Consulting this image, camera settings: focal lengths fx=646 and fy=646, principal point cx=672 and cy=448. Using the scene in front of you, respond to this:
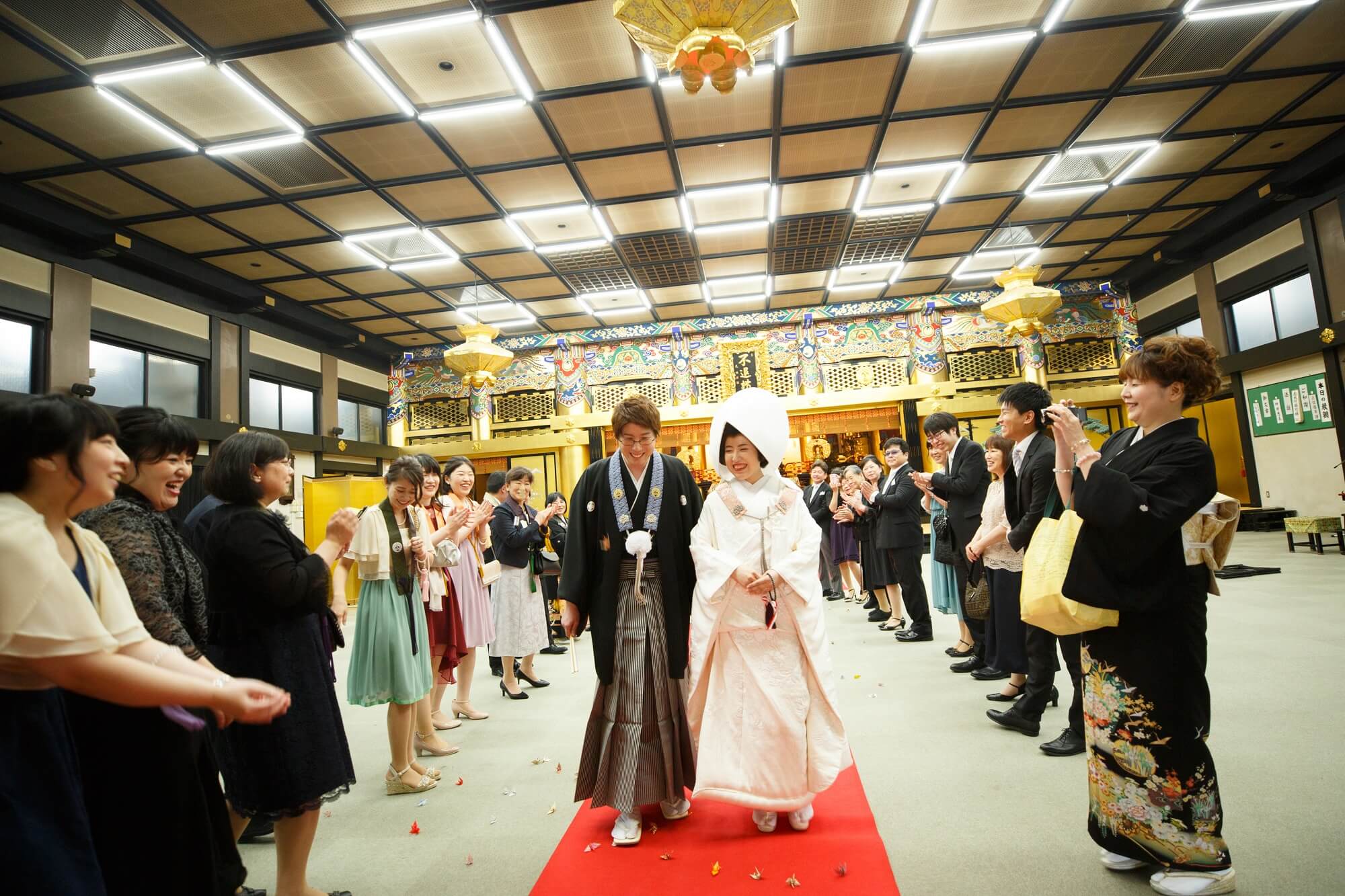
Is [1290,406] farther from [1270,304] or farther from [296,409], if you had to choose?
[296,409]

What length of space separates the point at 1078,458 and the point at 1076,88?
6.14 m

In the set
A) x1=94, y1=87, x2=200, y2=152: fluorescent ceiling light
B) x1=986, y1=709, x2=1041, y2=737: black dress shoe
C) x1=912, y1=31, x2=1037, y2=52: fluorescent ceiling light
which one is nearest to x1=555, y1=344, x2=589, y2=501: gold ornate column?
x1=94, y1=87, x2=200, y2=152: fluorescent ceiling light

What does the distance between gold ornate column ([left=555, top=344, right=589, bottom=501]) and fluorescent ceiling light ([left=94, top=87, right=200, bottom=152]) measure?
23.7ft

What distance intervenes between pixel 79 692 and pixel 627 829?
1.69 metres

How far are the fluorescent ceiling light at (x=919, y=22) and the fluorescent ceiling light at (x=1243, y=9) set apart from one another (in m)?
2.06

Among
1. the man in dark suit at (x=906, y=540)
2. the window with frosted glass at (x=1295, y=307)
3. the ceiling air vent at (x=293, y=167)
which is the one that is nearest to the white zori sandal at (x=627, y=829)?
the man in dark suit at (x=906, y=540)

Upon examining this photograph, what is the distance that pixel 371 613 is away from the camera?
9.14 ft

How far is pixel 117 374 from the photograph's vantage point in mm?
7793

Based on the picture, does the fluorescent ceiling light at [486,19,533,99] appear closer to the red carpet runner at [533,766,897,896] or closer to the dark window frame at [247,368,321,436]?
the red carpet runner at [533,766,897,896]

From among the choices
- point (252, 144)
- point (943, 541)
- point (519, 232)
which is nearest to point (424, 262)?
point (519, 232)

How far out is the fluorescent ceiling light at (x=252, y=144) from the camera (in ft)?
19.8

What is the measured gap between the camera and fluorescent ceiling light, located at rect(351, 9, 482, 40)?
189 inches

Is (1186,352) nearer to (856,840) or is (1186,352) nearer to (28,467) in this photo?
(856,840)

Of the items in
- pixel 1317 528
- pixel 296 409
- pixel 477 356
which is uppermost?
pixel 477 356
